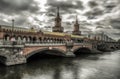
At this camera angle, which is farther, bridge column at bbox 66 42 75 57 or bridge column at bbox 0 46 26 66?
bridge column at bbox 66 42 75 57

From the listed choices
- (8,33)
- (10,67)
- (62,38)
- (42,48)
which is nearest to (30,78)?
(10,67)

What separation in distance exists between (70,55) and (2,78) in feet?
101

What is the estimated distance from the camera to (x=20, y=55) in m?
31.0

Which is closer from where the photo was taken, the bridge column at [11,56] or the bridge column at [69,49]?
the bridge column at [11,56]

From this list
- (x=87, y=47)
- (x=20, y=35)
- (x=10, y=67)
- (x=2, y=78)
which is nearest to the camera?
(x=2, y=78)

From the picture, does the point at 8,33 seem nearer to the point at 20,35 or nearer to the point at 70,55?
the point at 20,35

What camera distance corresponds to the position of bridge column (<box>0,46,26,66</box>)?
2845cm

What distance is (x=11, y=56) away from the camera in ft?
96.5

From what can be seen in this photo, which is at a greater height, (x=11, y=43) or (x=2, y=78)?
(x=11, y=43)

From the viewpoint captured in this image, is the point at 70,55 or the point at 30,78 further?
the point at 70,55

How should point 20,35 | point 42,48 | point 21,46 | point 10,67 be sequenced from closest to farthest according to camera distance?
1. point 10,67
2. point 21,46
3. point 42,48
4. point 20,35

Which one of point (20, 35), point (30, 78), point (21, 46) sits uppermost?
point (20, 35)

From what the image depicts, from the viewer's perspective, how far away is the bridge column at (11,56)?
2845 centimetres

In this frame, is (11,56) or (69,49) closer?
(11,56)
